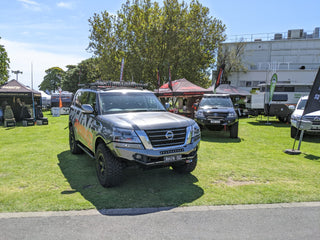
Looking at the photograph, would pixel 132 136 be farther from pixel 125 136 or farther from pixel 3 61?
pixel 3 61

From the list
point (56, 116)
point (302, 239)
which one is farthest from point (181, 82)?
point (302, 239)

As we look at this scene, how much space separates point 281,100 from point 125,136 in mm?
15985

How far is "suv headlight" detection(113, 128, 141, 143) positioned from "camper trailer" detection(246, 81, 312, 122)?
1364cm

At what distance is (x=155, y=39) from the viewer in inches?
993

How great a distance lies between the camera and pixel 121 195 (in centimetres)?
441

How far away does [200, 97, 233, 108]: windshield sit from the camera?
11195 mm

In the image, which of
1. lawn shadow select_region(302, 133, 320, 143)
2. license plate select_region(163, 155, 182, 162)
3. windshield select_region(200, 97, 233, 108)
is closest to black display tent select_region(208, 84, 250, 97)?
windshield select_region(200, 97, 233, 108)

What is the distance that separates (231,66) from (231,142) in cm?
3089

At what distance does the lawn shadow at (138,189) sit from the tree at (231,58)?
35.3 meters

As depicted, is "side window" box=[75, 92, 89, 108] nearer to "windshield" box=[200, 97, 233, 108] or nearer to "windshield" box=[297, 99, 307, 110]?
"windshield" box=[200, 97, 233, 108]

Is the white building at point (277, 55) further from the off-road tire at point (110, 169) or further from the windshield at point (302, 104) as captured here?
the off-road tire at point (110, 169)

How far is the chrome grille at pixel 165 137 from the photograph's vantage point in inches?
173

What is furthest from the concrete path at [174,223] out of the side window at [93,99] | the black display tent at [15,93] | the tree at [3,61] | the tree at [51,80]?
the tree at [51,80]

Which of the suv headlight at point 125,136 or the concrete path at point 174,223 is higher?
the suv headlight at point 125,136
